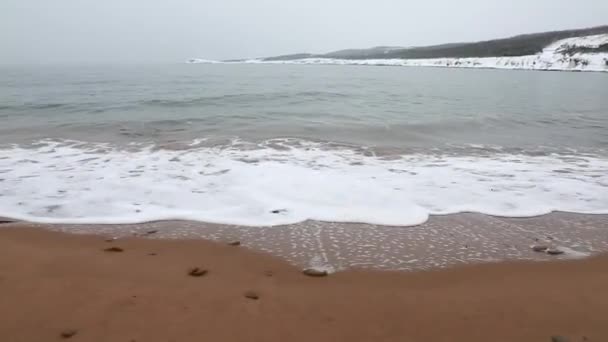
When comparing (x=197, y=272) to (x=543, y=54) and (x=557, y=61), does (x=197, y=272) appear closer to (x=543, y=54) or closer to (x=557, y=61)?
(x=557, y=61)

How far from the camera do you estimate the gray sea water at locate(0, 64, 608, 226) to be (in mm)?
5332

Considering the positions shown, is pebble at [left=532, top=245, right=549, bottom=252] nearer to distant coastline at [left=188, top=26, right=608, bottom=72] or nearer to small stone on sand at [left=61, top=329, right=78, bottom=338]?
small stone on sand at [left=61, top=329, right=78, bottom=338]

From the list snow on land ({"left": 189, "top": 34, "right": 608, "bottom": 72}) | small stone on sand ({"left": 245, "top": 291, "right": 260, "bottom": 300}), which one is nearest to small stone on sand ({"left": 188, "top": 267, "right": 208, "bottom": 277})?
small stone on sand ({"left": 245, "top": 291, "right": 260, "bottom": 300})

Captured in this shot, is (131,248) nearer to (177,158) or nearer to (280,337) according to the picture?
(280,337)

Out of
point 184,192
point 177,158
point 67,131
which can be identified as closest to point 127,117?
point 67,131

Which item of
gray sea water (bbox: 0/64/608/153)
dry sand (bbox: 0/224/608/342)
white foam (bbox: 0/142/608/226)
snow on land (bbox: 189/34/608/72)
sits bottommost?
dry sand (bbox: 0/224/608/342)

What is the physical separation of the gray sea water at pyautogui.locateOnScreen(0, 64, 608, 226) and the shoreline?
9.4 inches

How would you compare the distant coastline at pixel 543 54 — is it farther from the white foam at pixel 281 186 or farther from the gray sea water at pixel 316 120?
the white foam at pixel 281 186

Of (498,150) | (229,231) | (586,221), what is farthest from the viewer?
(498,150)

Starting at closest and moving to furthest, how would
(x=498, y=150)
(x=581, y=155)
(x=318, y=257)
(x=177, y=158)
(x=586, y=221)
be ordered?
(x=318, y=257), (x=586, y=221), (x=177, y=158), (x=581, y=155), (x=498, y=150)

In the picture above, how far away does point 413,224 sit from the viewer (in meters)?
4.80

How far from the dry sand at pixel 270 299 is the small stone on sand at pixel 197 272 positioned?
45 mm

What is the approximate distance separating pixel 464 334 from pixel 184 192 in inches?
173

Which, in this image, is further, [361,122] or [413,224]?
[361,122]
